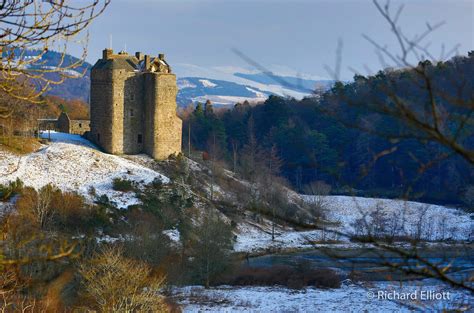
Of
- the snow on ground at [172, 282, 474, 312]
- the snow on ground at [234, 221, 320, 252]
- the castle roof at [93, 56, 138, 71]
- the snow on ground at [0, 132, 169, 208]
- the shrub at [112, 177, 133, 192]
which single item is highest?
the castle roof at [93, 56, 138, 71]

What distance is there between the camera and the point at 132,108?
129 ft

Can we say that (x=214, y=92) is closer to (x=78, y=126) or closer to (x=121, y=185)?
(x=78, y=126)

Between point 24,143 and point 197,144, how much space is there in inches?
1060

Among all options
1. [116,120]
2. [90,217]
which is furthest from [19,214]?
[116,120]

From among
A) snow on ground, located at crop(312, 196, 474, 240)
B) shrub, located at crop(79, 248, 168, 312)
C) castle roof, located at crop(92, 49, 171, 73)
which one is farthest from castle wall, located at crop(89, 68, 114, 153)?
shrub, located at crop(79, 248, 168, 312)

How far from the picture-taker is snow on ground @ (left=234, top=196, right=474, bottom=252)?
32875mm

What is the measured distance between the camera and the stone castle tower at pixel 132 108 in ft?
127

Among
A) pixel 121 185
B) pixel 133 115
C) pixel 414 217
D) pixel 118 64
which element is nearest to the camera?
pixel 121 185

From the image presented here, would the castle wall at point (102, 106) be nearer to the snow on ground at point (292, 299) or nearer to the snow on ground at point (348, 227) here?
the snow on ground at point (348, 227)

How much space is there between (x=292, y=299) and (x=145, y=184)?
1513cm

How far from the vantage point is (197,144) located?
202 feet

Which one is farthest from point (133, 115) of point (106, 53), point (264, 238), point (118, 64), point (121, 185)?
point (264, 238)

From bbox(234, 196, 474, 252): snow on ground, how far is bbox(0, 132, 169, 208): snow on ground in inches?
245

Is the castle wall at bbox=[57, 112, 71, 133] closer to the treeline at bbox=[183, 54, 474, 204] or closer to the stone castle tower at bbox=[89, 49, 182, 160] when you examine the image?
the stone castle tower at bbox=[89, 49, 182, 160]
